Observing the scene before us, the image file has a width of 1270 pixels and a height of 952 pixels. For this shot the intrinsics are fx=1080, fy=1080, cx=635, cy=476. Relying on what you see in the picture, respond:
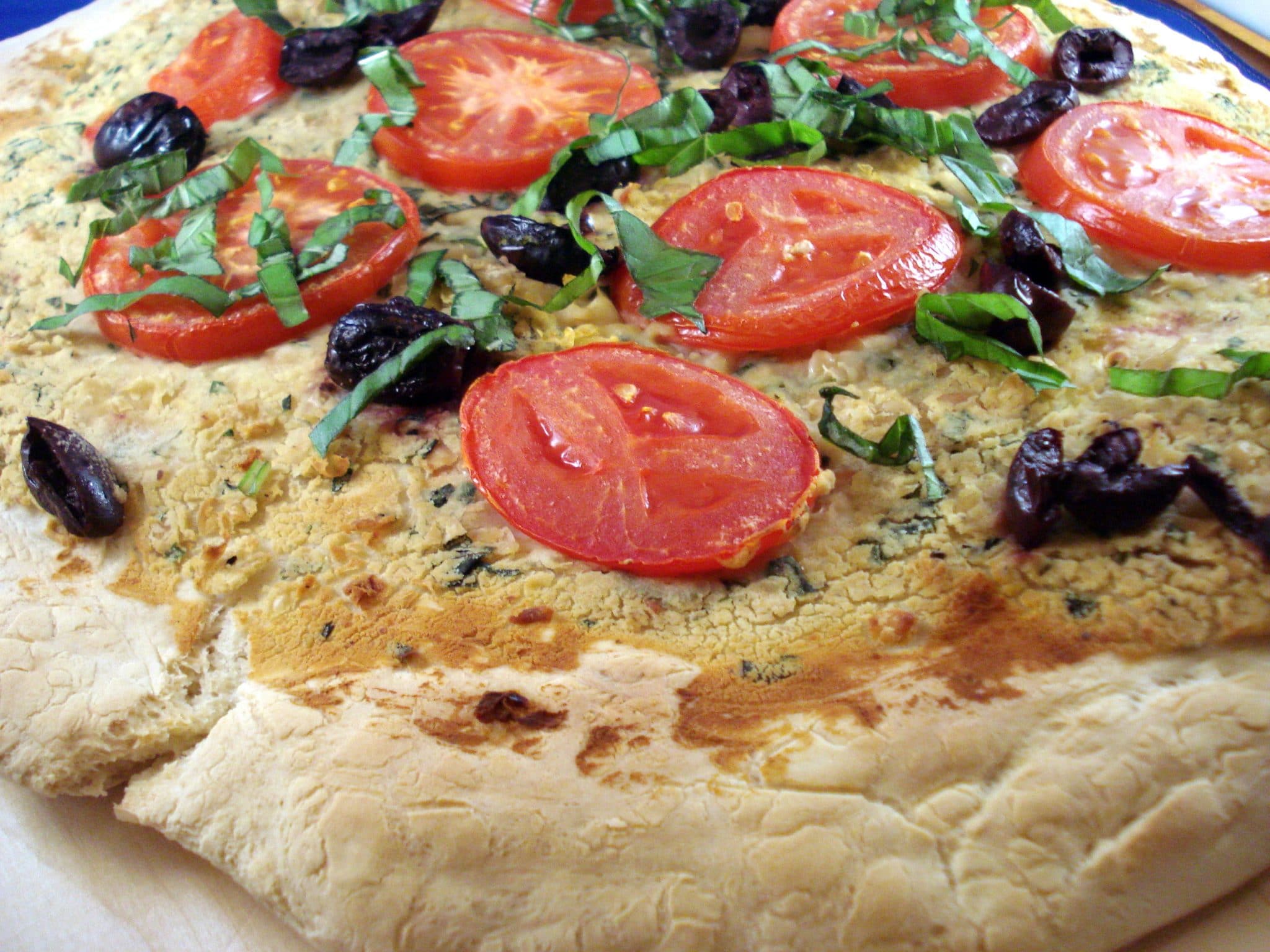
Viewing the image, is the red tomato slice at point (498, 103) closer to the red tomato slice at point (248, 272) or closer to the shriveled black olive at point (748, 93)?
the red tomato slice at point (248, 272)

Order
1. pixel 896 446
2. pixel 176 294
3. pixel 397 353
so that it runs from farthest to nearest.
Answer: pixel 176 294 → pixel 397 353 → pixel 896 446

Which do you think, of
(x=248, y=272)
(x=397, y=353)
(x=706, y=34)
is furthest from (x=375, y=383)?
(x=706, y=34)

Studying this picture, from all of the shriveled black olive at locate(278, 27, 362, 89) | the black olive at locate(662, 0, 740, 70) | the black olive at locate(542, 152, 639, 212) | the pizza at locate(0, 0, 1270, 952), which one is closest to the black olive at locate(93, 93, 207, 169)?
the pizza at locate(0, 0, 1270, 952)

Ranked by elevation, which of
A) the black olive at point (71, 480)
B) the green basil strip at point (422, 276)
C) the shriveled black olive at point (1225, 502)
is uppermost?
the shriveled black olive at point (1225, 502)

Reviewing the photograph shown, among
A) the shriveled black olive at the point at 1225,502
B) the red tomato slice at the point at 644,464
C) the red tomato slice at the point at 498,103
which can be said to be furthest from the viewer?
the red tomato slice at the point at 498,103

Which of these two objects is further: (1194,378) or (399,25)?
(399,25)

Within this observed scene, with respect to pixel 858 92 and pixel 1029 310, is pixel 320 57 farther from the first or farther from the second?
pixel 1029 310

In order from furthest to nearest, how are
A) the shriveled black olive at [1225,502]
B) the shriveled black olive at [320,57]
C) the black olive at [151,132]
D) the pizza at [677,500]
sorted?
the shriveled black olive at [320,57] → the black olive at [151,132] → the shriveled black olive at [1225,502] → the pizza at [677,500]

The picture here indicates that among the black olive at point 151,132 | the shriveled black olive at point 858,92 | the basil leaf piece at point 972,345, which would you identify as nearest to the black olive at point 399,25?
the black olive at point 151,132
